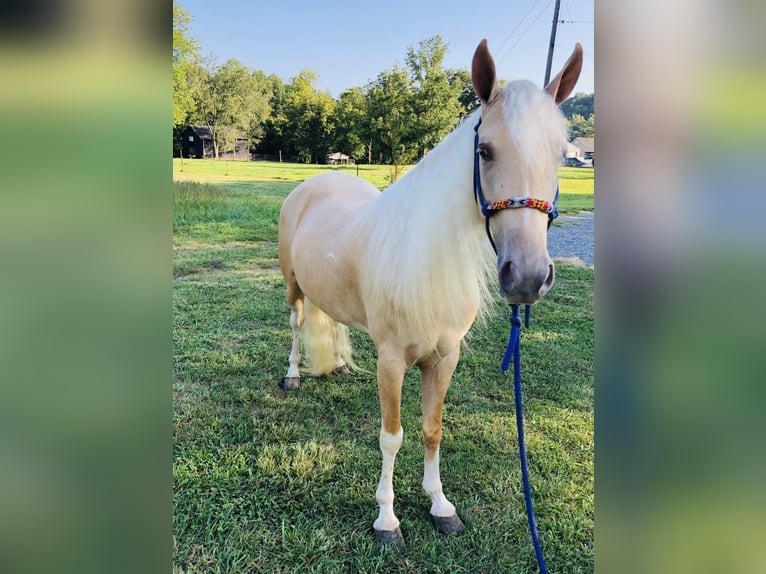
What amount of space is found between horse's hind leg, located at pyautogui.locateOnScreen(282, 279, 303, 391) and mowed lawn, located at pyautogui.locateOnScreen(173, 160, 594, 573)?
3.6 inches

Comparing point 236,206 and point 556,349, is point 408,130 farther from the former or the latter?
point 556,349

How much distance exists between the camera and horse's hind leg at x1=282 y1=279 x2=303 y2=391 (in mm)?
3324

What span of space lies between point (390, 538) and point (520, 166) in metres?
1.74

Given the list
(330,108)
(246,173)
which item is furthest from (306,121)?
(246,173)

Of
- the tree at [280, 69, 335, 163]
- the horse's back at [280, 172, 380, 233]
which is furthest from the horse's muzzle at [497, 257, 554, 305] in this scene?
the tree at [280, 69, 335, 163]

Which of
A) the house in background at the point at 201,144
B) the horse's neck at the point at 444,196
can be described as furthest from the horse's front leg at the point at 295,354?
→ the house in background at the point at 201,144

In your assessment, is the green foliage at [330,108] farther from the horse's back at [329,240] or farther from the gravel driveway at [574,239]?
the gravel driveway at [574,239]

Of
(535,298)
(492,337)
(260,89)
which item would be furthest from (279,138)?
(535,298)

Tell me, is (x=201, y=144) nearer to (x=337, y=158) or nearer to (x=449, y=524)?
(x=337, y=158)

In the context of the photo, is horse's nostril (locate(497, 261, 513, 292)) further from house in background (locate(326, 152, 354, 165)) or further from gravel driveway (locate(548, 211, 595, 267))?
house in background (locate(326, 152, 354, 165))
